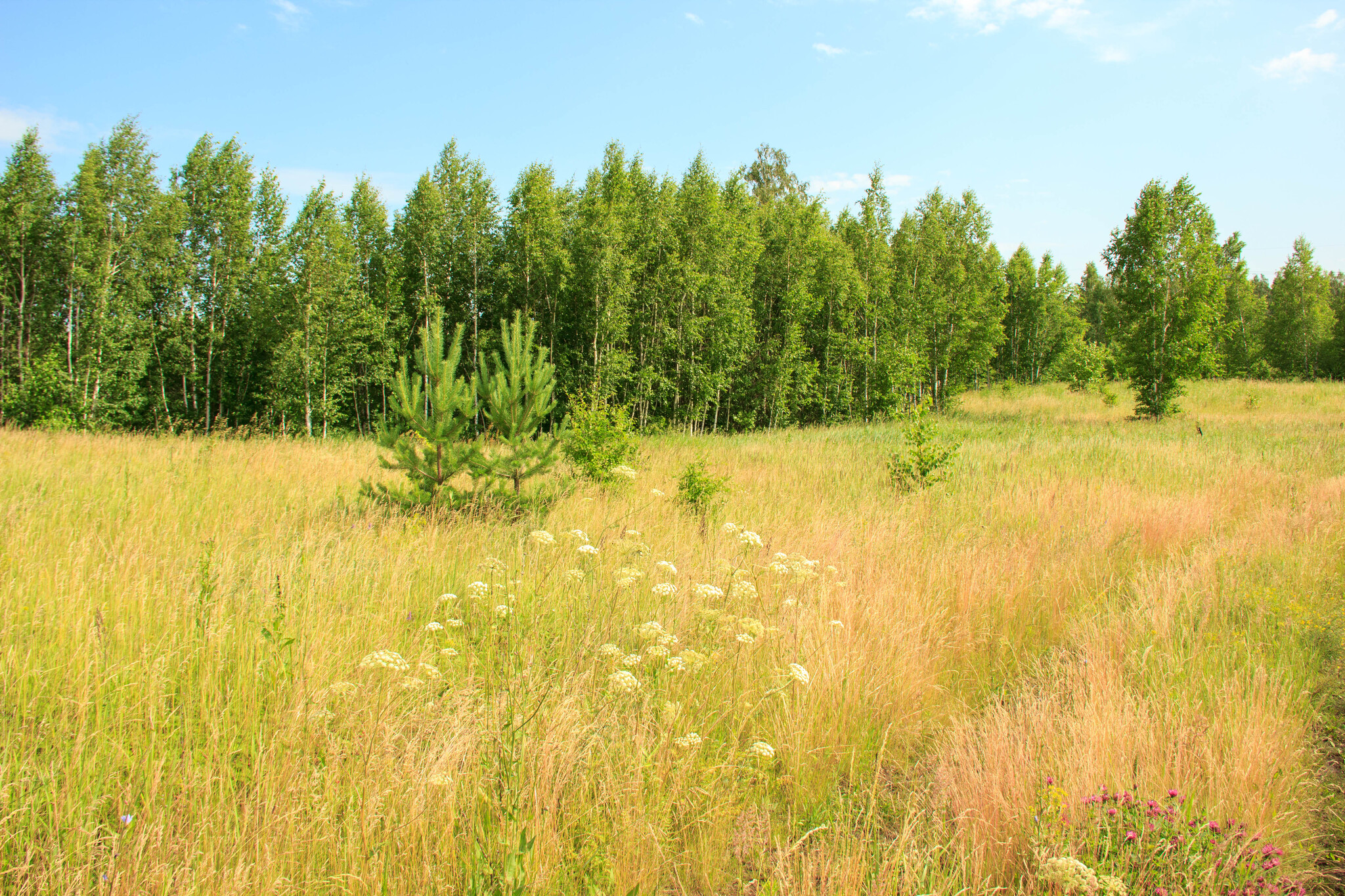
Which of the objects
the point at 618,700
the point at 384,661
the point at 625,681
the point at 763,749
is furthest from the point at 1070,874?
the point at 384,661

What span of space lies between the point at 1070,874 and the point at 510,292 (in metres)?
28.3

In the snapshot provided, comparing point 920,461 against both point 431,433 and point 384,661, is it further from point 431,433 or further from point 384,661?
point 384,661

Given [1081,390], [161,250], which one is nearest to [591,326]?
[161,250]

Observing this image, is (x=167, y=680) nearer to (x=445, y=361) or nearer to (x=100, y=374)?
(x=445, y=361)

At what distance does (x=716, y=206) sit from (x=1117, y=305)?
1625cm

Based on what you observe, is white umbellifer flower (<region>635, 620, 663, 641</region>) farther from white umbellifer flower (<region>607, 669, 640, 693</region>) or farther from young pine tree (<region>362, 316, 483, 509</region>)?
young pine tree (<region>362, 316, 483, 509</region>)

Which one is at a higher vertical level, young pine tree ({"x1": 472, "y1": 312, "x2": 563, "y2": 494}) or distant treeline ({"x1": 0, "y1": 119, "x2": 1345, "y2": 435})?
distant treeline ({"x1": 0, "y1": 119, "x2": 1345, "y2": 435})

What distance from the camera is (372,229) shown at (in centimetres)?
2980

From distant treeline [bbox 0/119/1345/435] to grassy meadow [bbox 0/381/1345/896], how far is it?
20.0 meters

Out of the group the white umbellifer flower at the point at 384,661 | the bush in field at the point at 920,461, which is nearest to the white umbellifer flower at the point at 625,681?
the white umbellifer flower at the point at 384,661

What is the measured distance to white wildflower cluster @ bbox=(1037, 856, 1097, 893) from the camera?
1791 millimetres

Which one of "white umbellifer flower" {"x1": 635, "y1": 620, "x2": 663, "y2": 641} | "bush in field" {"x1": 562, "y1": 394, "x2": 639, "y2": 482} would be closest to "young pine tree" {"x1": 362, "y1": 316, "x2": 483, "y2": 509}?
"bush in field" {"x1": 562, "y1": 394, "x2": 639, "y2": 482}

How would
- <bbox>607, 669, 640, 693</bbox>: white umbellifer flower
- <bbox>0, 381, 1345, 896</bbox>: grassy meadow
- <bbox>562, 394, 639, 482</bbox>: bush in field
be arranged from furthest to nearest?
<bbox>562, 394, 639, 482</bbox>: bush in field → <bbox>607, 669, 640, 693</bbox>: white umbellifer flower → <bbox>0, 381, 1345, 896</bbox>: grassy meadow

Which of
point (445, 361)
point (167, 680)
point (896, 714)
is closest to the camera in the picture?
point (167, 680)
